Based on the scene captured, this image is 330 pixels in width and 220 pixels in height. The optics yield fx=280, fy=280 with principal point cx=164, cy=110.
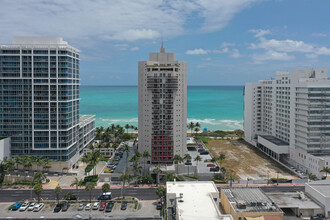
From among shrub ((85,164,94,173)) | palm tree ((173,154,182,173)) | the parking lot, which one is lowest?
the parking lot

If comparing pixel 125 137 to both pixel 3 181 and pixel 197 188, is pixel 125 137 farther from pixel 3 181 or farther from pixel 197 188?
pixel 197 188

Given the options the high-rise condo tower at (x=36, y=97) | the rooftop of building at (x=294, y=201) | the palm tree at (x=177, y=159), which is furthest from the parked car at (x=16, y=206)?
the rooftop of building at (x=294, y=201)

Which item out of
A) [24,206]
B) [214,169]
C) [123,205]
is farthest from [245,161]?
[24,206]

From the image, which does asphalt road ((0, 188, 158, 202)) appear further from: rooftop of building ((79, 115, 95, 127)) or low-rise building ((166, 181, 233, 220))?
rooftop of building ((79, 115, 95, 127))

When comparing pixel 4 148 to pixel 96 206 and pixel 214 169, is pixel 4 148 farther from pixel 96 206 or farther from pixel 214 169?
pixel 214 169

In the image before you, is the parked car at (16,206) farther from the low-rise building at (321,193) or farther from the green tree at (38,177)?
the low-rise building at (321,193)

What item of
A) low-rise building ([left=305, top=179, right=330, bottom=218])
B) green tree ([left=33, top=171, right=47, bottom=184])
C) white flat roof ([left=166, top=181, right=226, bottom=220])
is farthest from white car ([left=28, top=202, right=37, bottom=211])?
low-rise building ([left=305, top=179, right=330, bottom=218])
